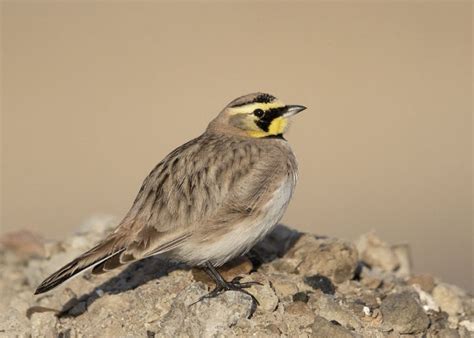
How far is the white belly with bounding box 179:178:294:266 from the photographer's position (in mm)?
8102

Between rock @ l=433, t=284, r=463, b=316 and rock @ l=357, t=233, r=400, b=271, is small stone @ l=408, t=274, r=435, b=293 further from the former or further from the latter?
rock @ l=357, t=233, r=400, b=271

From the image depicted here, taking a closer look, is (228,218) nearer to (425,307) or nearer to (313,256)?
(313,256)

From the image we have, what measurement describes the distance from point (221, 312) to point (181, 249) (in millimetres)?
766

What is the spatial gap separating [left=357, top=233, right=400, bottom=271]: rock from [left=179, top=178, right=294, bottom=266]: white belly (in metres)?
2.04

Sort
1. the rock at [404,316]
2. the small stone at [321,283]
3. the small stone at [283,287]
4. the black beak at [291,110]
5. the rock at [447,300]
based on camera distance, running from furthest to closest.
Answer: the black beak at [291,110] < the rock at [447,300] < the small stone at [321,283] < the small stone at [283,287] < the rock at [404,316]

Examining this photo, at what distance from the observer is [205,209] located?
8.17 metres

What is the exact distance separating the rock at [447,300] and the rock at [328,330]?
1761 mm

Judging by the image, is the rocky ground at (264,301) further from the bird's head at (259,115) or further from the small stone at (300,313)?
the bird's head at (259,115)

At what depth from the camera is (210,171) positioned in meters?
8.45

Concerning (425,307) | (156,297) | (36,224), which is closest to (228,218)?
(156,297)

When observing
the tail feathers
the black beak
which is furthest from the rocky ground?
the black beak

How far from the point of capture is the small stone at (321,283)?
333 inches

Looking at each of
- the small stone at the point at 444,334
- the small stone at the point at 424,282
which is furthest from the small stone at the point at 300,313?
the small stone at the point at 424,282

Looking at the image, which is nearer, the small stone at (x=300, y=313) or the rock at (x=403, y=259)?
the small stone at (x=300, y=313)
